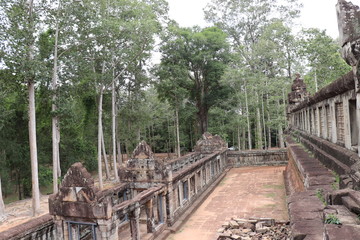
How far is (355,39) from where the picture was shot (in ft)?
12.3

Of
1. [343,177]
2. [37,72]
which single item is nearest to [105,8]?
[37,72]

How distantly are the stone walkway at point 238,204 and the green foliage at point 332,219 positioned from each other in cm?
633

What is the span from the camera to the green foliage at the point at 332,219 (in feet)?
9.30

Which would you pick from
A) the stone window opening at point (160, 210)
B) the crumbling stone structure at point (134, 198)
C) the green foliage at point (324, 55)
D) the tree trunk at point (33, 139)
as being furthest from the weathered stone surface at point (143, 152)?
the green foliage at point (324, 55)

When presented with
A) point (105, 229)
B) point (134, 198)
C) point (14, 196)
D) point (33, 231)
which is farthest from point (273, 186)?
point (14, 196)

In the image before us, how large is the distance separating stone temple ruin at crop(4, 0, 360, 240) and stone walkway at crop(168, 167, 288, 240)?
19.5 inches

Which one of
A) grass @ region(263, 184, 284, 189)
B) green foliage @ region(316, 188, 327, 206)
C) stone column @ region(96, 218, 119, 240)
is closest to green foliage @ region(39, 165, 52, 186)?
grass @ region(263, 184, 284, 189)

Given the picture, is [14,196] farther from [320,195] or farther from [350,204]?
[350,204]

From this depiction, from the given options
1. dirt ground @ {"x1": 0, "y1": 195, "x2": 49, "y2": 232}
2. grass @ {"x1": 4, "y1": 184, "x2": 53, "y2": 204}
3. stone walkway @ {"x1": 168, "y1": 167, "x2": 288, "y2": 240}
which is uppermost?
stone walkway @ {"x1": 168, "y1": 167, "x2": 288, "y2": 240}

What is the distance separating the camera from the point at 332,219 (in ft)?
9.48

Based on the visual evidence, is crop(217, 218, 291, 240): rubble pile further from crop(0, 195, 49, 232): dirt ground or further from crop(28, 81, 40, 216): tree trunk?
crop(0, 195, 49, 232): dirt ground

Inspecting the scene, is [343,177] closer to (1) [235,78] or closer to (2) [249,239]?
(2) [249,239]

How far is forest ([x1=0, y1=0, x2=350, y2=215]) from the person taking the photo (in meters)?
14.9

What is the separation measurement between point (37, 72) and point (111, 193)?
27.9ft
